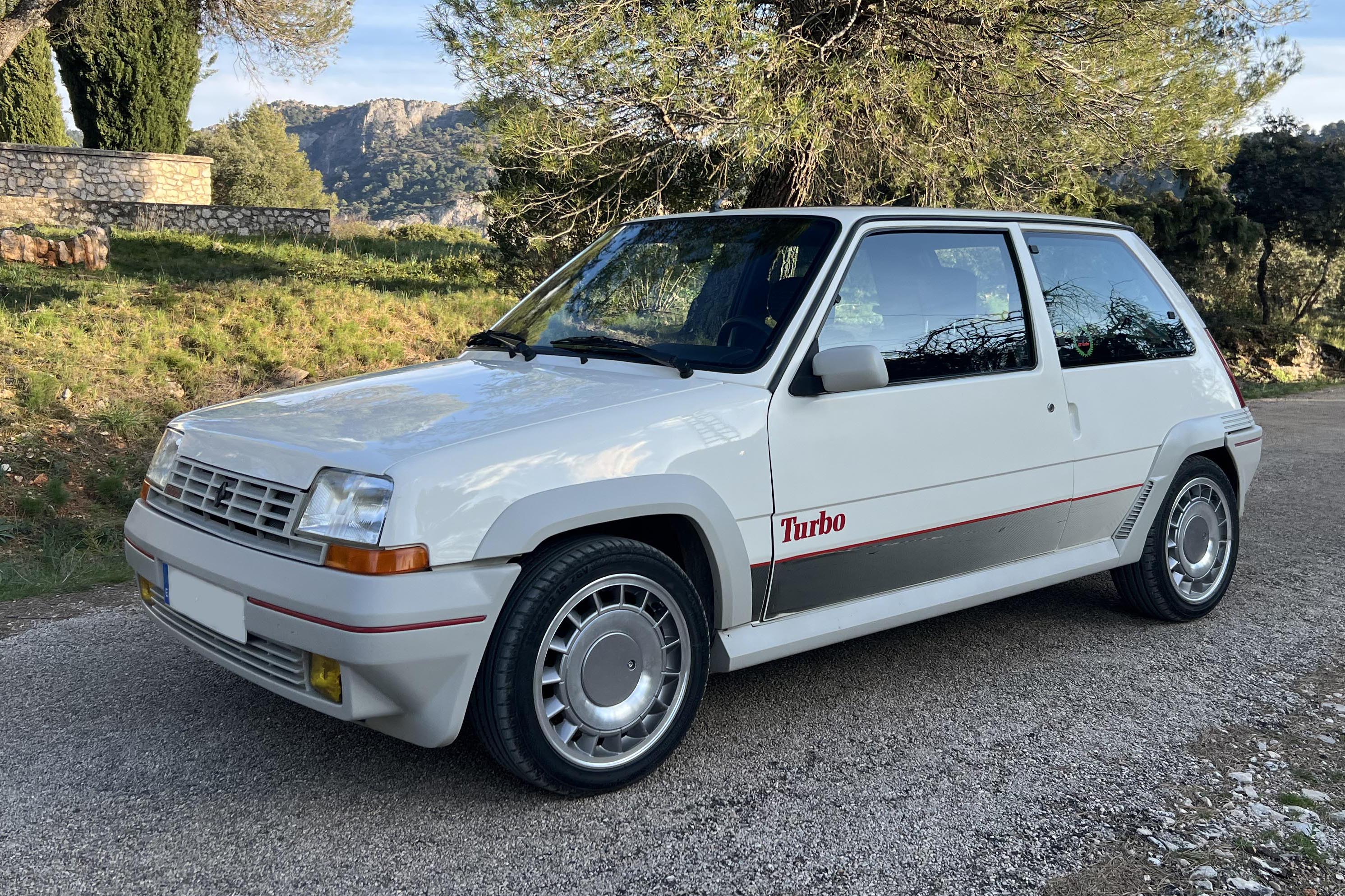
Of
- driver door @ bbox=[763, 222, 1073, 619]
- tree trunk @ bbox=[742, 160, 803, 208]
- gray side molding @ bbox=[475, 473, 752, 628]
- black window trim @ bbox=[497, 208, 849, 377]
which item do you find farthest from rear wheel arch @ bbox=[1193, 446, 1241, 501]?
tree trunk @ bbox=[742, 160, 803, 208]

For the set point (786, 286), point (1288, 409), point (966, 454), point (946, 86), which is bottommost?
point (1288, 409)

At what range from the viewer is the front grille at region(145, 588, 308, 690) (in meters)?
2.87

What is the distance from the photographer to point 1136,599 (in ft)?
15.7

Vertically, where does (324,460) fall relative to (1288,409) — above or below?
above

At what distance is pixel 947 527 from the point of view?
12.6ft

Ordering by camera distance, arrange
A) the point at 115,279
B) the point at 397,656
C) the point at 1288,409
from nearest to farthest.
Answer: the point at 397,656
the point at 115,279
the point at 1288,409

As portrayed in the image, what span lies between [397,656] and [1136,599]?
11.5ft

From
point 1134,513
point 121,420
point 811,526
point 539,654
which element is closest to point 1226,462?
point 1134,513

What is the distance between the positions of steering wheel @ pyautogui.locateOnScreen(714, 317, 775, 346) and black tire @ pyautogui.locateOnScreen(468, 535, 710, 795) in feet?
2.81

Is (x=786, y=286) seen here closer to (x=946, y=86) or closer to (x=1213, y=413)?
(x=1213, y=413)

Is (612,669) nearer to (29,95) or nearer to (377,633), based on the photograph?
(377,633)

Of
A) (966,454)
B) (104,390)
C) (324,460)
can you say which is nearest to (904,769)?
(966,454)

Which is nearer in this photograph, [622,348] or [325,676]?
[325,676]

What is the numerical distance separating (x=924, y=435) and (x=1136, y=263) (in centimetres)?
188
